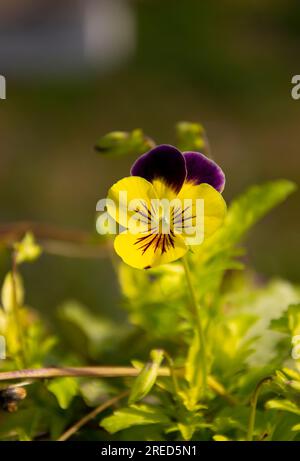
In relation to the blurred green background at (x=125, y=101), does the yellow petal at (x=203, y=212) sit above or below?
below

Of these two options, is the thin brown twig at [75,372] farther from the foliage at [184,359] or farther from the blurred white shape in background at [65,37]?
the blurred white shape in background at [65,37]

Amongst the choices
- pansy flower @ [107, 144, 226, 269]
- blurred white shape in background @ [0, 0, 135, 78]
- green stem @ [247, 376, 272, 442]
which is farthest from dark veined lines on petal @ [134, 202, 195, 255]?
blurred white shape in background @ [0, 0, 135, 78]

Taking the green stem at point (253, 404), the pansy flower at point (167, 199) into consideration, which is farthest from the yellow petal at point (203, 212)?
the green stem at point (253, 404)

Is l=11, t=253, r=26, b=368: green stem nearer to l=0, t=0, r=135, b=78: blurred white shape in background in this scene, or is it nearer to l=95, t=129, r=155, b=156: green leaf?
l=95, t=129, r=155, b=156: green leaf

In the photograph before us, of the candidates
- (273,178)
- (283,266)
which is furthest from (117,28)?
(283,266)

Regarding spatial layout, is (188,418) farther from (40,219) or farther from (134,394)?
(40,219)

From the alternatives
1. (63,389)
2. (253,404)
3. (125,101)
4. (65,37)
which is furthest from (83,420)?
(65,37)
